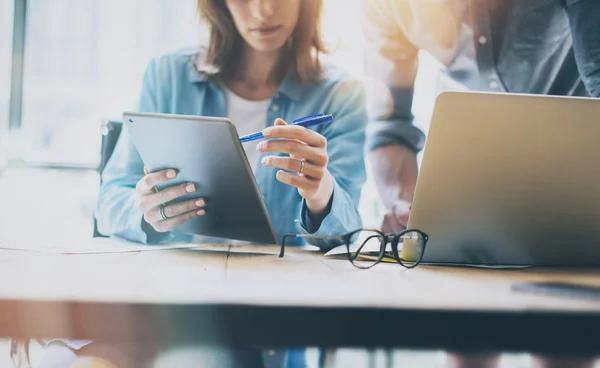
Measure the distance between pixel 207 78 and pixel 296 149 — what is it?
0.72m

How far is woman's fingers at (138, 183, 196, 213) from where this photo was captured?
0.79 meters


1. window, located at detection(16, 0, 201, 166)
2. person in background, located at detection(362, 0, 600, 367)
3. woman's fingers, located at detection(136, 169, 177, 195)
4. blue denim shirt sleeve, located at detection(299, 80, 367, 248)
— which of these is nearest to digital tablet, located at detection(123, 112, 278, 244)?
woman's fingers, located at detection(136, 169, 177, 195)

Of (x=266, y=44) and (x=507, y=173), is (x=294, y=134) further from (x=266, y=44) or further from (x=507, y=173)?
(x=266, y=44)

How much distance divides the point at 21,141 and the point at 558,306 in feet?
5.76

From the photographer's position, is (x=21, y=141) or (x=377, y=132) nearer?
(x=377, y=132)

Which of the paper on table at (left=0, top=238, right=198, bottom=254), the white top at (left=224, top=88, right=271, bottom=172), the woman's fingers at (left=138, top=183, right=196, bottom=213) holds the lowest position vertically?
the paper on table at (left=0, top=238, right=198, bottom=254)

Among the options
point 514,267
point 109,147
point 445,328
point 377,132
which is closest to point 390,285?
point 445,328

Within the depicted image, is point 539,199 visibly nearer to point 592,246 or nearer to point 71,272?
point 592,246

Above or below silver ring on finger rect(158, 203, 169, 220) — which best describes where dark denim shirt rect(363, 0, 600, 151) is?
above

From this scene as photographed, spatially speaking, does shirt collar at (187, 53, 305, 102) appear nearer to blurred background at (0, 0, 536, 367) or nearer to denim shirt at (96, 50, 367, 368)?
denim shirt at (96, 50, 367, 368)

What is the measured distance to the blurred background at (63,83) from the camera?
1.69 meters

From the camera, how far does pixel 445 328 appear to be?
439mm

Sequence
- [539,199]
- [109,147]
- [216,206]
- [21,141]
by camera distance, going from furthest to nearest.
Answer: [21,141]
[109,147]
[216,206]
[539,199]

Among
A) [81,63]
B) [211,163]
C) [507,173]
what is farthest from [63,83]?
[507,173]
